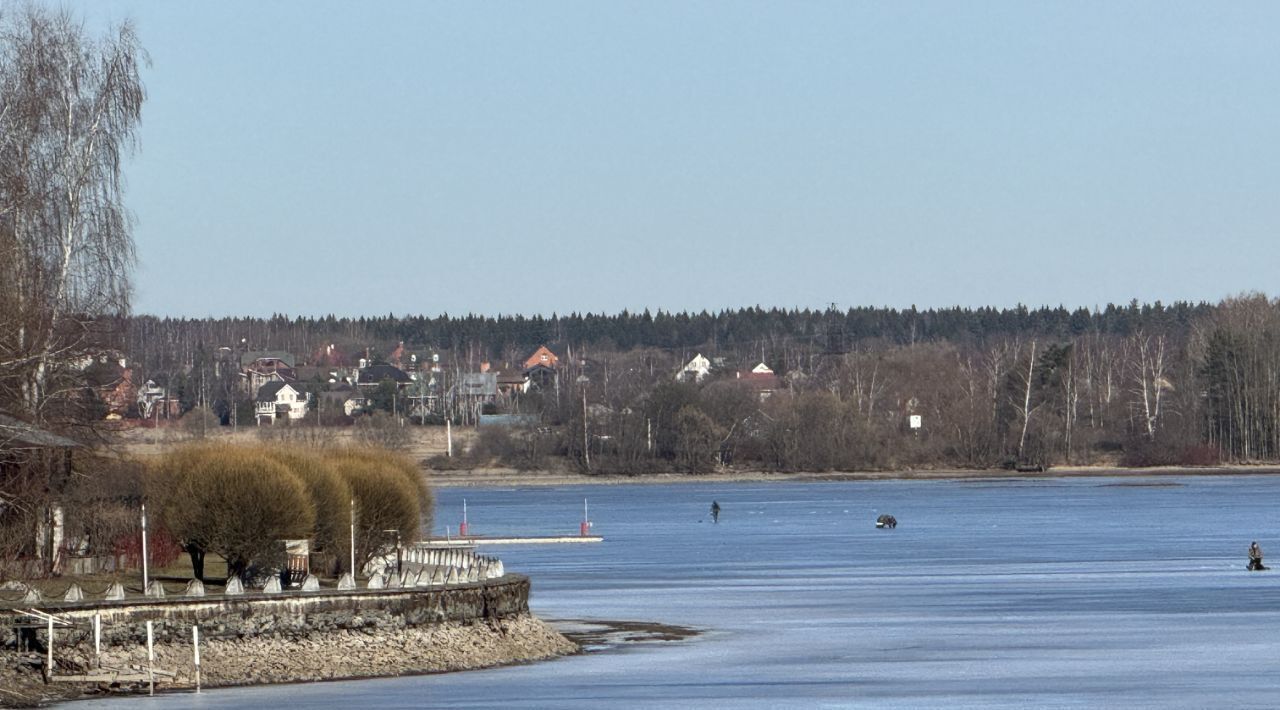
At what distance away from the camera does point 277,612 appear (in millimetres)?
35000

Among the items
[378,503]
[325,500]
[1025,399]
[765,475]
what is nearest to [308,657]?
[325,500]

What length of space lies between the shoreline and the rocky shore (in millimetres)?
111784

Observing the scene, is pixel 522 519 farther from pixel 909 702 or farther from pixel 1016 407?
pixel 909 702

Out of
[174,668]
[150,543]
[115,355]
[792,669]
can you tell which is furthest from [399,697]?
[115,355]

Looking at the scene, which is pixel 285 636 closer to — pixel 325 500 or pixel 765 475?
pixel 325 500

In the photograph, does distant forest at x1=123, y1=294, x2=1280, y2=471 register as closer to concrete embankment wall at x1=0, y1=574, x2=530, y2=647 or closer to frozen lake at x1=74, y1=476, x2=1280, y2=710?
frozen lake at x1=74, y1=476, x2=1280, y2=710

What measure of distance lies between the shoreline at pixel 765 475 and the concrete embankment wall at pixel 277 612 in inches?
4444

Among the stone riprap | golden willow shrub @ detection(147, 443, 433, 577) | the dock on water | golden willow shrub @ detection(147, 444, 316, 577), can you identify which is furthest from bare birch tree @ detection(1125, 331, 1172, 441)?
the stone riprap

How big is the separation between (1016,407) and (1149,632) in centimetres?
11012

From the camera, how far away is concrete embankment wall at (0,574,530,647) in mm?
33125

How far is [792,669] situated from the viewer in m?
37.1

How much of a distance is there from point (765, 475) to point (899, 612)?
107 m

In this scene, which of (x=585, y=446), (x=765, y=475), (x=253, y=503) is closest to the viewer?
(x=253, y=503)

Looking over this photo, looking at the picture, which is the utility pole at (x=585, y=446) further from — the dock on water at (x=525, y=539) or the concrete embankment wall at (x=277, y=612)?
the concrete embankment wall at (x=277, y=612)
